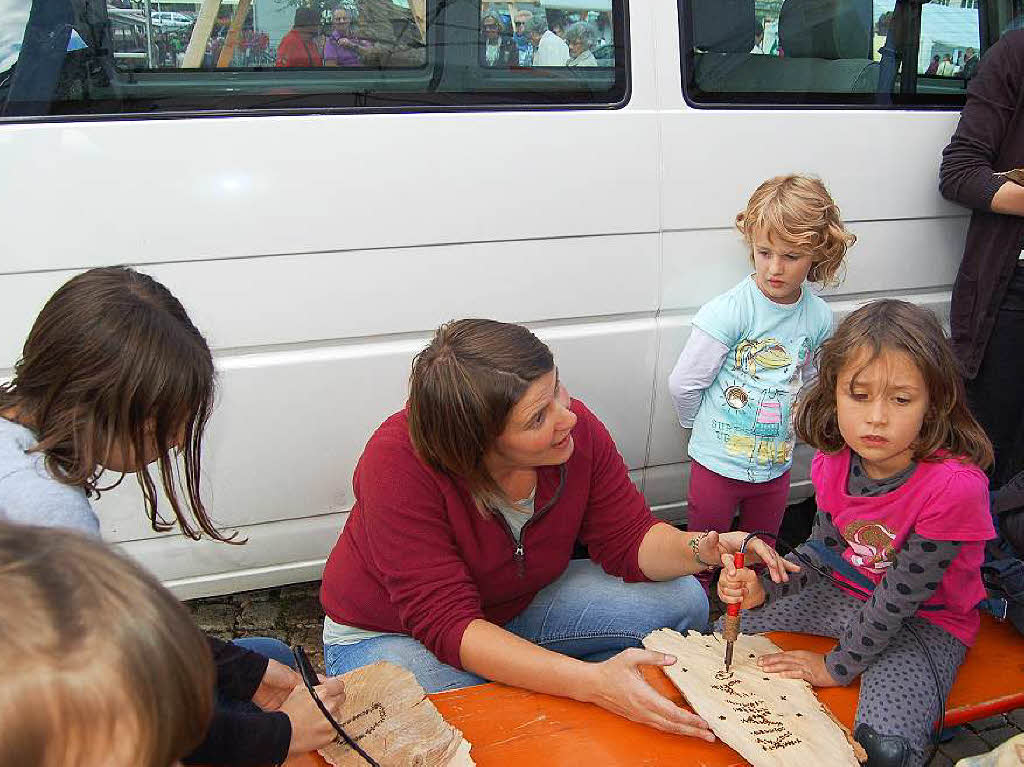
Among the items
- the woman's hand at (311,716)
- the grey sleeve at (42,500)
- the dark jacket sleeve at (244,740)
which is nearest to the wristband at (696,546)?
the woman's hand at (311,716)

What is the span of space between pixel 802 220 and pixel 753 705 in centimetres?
133

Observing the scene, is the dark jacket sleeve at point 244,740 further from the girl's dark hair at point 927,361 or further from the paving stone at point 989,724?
the paving stone at point 989,724

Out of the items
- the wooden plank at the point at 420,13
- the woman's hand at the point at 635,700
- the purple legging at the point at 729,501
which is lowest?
the purple legging at the point at 729,501

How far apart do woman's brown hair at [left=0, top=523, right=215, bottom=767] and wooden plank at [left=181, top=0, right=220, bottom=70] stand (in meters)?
1.75

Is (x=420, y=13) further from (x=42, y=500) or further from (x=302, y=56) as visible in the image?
(x=42, y=500)

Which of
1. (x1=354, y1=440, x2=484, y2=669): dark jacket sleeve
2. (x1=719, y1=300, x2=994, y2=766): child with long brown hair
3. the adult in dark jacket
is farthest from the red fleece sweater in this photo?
the adult in dark jacket

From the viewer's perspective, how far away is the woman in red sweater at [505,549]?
6.40 ft

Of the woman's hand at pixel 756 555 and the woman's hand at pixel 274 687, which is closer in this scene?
the woman's hand at pixel 274 687

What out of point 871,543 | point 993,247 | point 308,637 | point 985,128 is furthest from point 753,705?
point 985,128

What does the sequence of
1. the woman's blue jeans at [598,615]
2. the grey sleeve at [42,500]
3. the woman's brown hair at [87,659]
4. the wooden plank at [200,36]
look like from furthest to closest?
the wooden plank at [200,36] → the woman's blue jeans at [598,615] → the grey sleeve at [42,500] → the woman's brown hair at [87,659]

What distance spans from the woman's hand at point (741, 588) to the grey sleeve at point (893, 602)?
7.9 inches

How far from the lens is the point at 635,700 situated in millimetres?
1753

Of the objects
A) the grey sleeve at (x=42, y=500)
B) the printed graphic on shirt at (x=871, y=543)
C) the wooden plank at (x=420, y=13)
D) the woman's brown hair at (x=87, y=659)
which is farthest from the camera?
the wooden plank at (x=420, y=13)

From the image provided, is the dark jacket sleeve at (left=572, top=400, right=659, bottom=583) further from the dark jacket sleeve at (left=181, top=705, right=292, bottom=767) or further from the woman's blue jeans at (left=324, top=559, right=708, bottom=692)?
the dark jacket sleeve at (left=181, top=705, right=292, bottom=767)
